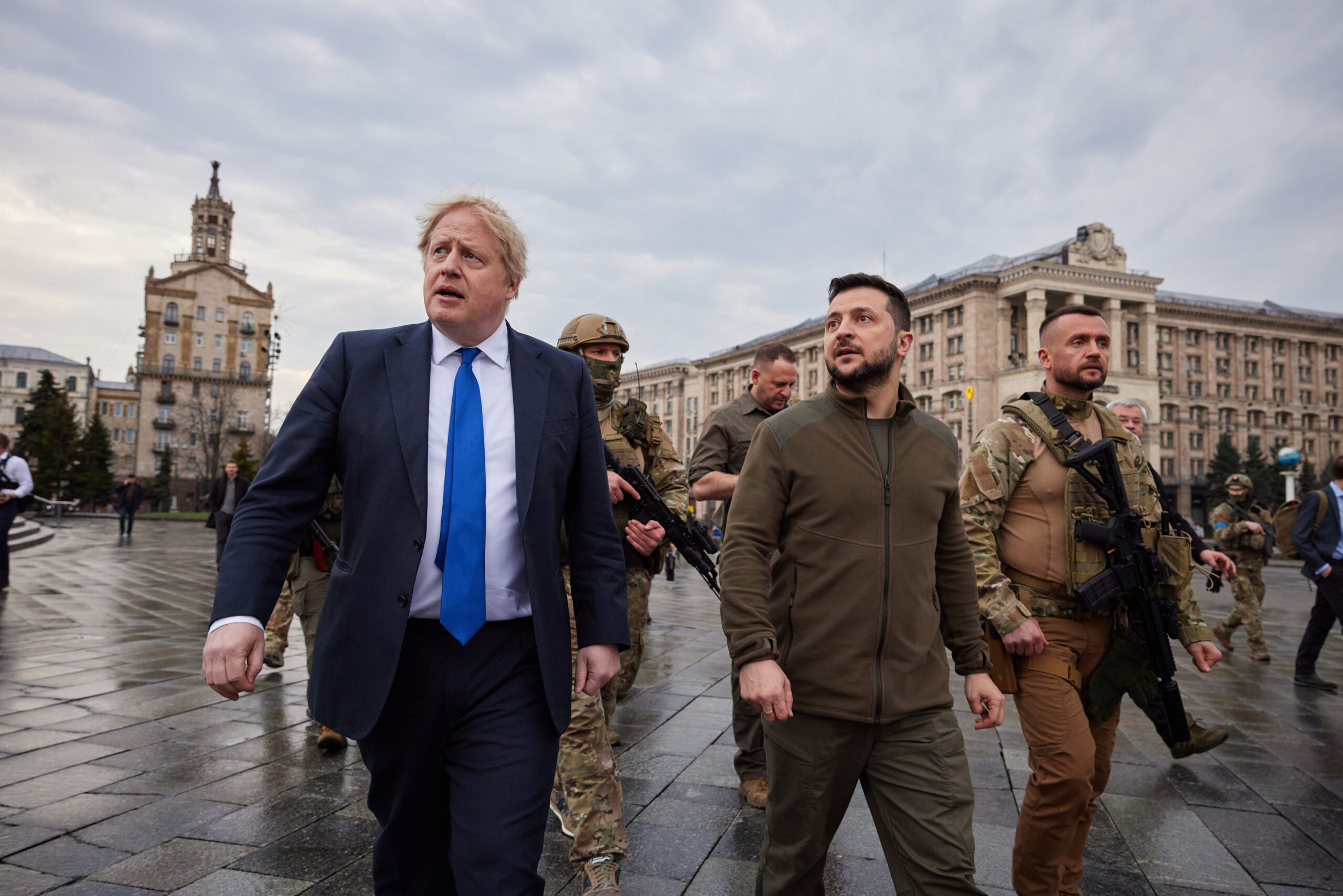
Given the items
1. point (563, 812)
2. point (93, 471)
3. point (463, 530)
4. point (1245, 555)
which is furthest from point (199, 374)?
point (463, 530)

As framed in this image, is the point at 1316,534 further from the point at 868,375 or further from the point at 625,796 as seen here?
the point at 868,375

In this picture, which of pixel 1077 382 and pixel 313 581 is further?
pixel 313 581

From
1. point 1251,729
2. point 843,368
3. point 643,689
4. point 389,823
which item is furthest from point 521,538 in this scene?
point 1251,729

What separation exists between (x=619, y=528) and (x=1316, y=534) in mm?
6479

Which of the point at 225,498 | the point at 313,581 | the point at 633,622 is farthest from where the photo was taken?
the point at 225,498

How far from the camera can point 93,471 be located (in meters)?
62.5

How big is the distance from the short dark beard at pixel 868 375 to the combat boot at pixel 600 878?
1.85 meters

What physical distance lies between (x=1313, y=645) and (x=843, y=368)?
7440mm

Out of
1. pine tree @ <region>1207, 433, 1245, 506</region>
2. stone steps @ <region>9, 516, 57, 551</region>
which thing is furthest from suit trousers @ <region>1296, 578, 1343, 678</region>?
pine tree @ <region>1207, 433, 1245, 506</region>

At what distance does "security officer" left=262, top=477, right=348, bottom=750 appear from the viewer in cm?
477

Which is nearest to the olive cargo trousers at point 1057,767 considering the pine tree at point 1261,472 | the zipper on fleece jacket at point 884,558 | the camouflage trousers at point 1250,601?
the zipper on fleece jacket at point 884,558

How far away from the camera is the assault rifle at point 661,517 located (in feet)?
14.0

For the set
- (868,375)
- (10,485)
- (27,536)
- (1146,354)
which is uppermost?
(1146,354)

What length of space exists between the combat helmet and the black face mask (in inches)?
3.9
